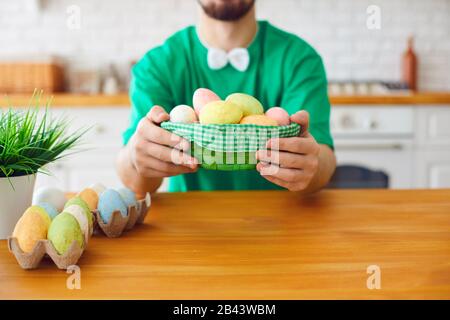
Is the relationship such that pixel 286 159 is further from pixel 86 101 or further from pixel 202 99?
pixel 86 101

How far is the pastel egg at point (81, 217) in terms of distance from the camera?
75cm

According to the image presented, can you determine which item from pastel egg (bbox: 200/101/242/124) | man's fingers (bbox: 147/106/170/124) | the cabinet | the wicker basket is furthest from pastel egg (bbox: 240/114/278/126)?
the wicker basket

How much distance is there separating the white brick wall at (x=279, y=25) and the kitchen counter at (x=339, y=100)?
63 centimetres

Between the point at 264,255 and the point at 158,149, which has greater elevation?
the point at 158,149

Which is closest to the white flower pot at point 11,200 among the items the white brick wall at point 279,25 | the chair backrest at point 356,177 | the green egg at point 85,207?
the green egg at point 85,207

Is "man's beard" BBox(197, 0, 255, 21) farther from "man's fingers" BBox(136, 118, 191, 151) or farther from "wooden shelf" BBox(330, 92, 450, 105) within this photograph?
"wooden shelf" BBox(330, 92, 450, 105)

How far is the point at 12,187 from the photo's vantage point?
2.80 ft

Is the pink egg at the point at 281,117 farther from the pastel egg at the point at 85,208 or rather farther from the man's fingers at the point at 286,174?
the pastel egg at the point at 85,208

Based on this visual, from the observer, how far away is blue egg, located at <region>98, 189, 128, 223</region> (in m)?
0.84

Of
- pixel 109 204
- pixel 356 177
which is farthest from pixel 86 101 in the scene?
pixel 109 204

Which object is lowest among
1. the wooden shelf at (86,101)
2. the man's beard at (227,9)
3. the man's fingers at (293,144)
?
the wooden shelf at (86,101)

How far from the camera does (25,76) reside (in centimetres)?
291

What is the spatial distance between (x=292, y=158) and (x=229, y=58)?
70 centimetres
